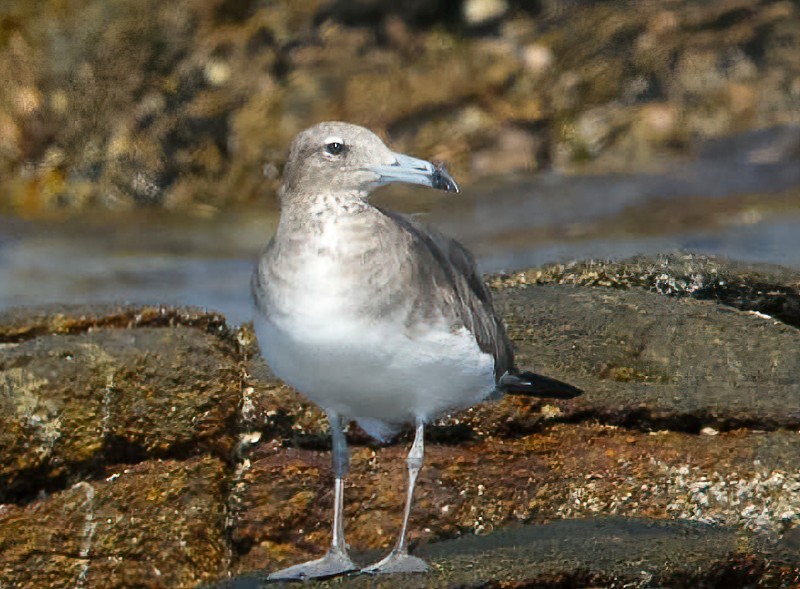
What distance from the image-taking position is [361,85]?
16922 millimetres

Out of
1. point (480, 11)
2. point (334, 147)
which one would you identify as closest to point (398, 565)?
point (334, 147)

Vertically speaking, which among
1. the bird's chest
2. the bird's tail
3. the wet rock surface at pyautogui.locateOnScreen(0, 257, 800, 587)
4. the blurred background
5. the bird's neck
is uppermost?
the blurred background

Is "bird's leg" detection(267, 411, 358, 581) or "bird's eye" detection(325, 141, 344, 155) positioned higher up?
"bird's eye" detection(325, 141, 344, 155)

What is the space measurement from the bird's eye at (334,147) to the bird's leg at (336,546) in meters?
1.08

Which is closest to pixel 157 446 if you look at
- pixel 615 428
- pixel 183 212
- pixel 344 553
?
pixel 344 553

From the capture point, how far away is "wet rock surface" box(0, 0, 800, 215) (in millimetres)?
16266

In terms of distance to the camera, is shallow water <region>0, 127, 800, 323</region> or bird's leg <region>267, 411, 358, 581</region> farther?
shallow water <region>0, 127, 800, 323</region>

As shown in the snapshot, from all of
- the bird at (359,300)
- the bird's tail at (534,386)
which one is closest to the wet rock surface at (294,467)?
the bird's tail at (534,386)

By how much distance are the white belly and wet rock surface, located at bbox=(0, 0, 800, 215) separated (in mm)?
10578

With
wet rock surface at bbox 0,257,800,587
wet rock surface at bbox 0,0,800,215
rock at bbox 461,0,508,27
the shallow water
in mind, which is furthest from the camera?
rock at bbox 461,0,508,27

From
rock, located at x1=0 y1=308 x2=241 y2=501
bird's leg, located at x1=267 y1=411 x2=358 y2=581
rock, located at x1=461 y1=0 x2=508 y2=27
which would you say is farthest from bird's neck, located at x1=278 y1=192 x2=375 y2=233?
rock, located at x1=461 y1=0 x2=508 y2=27

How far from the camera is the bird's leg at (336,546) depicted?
18.1 feet

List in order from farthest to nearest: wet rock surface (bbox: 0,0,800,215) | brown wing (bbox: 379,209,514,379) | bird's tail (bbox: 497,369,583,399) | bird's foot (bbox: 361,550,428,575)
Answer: wet rock surface (bbox: 0,0,800,215) < bird's tail (bbox: 497,369,583,399) < bird's foot (bbox: 361,550,428,575) < brown wing (bbox: 379,209,514,379)

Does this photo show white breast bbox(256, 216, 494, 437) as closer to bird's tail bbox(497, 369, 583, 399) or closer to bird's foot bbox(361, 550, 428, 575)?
bird's tail bbox(497, 369, 583, 399)
